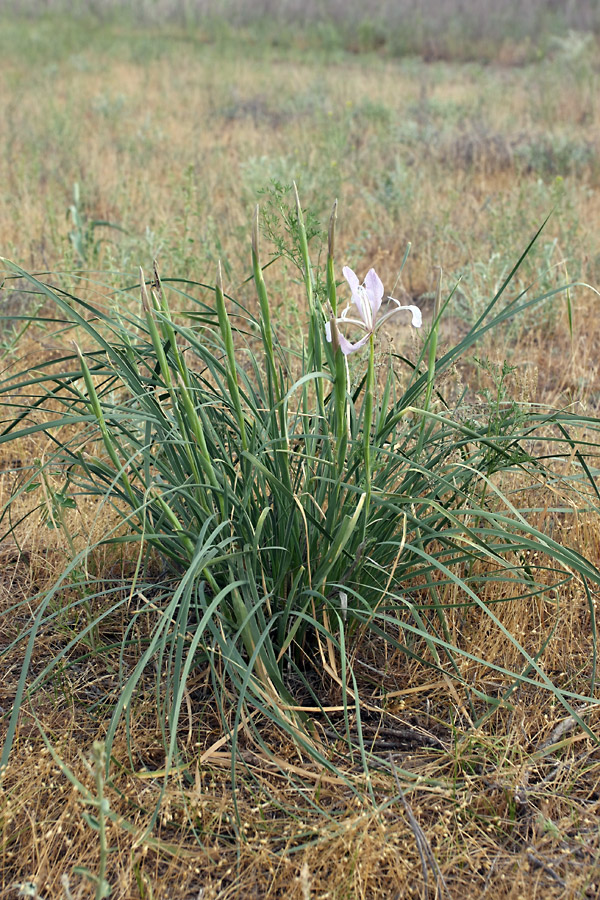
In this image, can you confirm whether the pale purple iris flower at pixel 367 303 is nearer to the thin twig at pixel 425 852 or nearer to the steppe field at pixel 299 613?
the steppe field at pixel 299 613

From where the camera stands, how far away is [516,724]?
1494 millimetres

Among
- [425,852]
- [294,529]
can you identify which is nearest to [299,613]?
[294,529]

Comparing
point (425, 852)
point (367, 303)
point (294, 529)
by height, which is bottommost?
point (425, 852)

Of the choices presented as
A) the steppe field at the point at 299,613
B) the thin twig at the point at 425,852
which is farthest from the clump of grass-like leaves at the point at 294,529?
the thin twig at the point at 425,852

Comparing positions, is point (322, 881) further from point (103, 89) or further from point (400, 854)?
point (103, 89)

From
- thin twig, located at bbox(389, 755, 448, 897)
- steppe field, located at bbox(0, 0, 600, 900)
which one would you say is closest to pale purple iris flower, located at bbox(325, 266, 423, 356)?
steppe field, located at bbox(0, 0, 600, 900)

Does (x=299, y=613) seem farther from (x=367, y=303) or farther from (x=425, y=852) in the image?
(x=367, y=303)

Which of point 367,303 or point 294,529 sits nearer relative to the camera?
point 367,303

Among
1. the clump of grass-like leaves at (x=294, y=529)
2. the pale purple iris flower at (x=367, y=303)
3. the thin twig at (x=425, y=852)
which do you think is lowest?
the thin twig at (x=425, y=852)

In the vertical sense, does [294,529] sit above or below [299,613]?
above

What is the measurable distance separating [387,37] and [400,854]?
14.5 m

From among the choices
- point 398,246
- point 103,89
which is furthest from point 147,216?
point 103,89

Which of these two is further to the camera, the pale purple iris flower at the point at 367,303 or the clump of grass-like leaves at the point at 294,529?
the clump of grass-like leaves at the point at 294,529

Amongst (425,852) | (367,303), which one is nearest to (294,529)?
(367,303)
